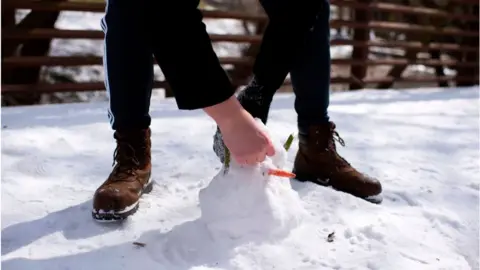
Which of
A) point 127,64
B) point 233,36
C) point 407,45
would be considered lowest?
point 407,45

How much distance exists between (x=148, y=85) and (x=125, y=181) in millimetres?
236

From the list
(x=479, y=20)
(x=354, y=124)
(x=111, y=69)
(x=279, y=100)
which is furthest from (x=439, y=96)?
(x=111, y=69)

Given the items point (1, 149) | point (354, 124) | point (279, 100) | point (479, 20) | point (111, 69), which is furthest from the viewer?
point (479, 20)

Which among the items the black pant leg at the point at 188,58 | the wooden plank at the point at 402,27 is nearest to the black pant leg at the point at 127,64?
the black pant leg at the point at 188,58

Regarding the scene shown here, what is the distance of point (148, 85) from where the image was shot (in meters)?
1.26

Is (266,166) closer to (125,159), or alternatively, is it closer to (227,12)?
(125,159)

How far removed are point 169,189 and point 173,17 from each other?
0.56 m

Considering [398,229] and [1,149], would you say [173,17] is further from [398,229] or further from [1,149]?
[1,149]

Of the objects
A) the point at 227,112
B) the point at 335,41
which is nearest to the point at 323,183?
the point at 227,112

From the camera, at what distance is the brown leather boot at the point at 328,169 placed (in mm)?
1382

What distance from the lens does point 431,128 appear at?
2242mm

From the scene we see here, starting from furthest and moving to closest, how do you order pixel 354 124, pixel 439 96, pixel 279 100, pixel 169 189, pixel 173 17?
1. pixel 439 96
2. pixel 279 100
3. pixel 354 124
4. pixel 169 189
5. pixel 173 17

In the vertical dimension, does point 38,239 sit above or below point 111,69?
below

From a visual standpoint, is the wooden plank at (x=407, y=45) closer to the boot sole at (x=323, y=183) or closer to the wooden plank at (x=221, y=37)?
the wooden plank at (x=221, y=37)
